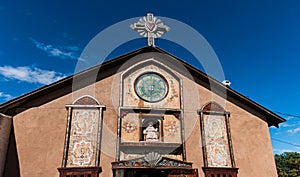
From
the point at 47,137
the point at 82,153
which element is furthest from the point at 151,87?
the point at 47,137

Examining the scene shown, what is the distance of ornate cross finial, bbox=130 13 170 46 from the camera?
13742mm

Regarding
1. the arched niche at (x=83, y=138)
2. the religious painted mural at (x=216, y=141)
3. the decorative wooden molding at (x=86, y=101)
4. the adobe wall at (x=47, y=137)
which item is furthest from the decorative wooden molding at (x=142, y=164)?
the decorative wooden molding at (x=86, y=101)

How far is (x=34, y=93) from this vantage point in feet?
35.6

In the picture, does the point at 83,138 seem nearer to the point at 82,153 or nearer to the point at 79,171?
the point at 82,153

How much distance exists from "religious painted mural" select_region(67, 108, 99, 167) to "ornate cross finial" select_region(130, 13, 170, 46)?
530cm

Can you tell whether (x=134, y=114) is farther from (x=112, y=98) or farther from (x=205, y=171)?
(x=205, y=171)

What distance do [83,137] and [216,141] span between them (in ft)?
20.6

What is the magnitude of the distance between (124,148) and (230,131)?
212 inches

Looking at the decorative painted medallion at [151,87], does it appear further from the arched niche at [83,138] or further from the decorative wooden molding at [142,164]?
the decorative wooden molding at [142,164]

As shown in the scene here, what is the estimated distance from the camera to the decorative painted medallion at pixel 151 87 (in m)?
12.3

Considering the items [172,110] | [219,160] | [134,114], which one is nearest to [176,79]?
[172,110]

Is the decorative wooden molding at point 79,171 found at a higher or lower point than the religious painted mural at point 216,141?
lower

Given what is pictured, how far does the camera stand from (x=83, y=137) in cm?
Answer: 1074

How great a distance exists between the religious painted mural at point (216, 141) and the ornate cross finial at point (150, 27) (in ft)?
17.6
